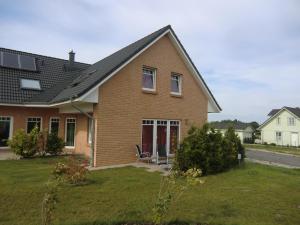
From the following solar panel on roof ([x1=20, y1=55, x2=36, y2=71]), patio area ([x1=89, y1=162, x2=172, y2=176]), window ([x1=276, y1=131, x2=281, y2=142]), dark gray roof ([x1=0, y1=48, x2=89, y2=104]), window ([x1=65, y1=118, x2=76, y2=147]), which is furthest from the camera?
window ([x1=276, y1=131, x2=281, y2=142])

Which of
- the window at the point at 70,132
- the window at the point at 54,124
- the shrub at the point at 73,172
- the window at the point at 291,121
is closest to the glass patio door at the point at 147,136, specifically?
the window at the point at 70,132

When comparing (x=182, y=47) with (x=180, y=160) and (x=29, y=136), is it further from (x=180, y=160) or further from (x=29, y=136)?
(x=29, y=136)

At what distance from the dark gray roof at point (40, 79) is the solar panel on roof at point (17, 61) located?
298mm

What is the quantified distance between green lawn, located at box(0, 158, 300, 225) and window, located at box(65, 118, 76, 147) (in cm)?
697

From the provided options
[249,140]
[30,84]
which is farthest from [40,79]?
[249,140]

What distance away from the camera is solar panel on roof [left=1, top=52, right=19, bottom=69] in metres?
19.3

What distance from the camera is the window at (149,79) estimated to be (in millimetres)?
16141

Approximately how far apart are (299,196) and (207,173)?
4.00 metres

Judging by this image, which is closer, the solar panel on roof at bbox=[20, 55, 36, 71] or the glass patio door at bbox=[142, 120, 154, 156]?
the glass patio door at bbox=[142, 120, 154, 156]

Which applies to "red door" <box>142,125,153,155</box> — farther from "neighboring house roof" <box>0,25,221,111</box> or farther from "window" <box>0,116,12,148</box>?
"window" <box>0,116,12,148</box>

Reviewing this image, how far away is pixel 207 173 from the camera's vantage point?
11.9 metres

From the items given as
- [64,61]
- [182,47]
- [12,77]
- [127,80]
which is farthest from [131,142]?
[64,61]

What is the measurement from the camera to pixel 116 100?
560 inches

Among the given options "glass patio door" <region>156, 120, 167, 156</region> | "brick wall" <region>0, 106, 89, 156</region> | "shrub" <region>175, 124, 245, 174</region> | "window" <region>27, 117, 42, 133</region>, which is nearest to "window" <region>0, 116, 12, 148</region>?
"brick wall" <region>0, 106, 89, 156</region>
